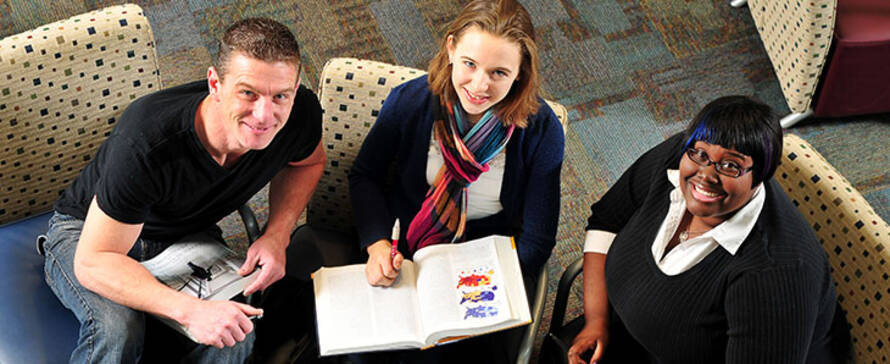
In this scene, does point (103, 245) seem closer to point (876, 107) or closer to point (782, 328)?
point (782, 328)

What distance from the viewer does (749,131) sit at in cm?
155

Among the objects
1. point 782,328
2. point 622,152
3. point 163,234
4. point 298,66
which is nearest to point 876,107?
point 622,152

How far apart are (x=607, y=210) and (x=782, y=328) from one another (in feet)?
1.71

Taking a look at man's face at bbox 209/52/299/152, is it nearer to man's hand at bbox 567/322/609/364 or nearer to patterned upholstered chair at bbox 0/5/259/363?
patterned upholstered chair at bbox 0/5/259/363

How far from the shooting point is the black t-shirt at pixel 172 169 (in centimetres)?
171

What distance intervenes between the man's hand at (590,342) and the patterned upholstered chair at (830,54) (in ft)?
4.47

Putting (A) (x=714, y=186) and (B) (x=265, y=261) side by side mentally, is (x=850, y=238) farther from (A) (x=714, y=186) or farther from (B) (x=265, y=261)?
(B) (x=265, y=261)

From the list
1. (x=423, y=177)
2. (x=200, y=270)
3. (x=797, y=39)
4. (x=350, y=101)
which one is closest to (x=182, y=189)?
(x=200, y=270)

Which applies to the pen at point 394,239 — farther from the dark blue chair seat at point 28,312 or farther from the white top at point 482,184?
the dark blue chair seat at point 28,312

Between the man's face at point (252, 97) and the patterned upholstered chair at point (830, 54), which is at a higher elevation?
the man's face at point (252, 97)

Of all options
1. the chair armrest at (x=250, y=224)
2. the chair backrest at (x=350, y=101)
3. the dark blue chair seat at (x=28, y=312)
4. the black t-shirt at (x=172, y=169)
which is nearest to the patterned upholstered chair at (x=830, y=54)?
the chair backrest at (x=350, y=101)

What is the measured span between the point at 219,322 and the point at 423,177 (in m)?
0.58

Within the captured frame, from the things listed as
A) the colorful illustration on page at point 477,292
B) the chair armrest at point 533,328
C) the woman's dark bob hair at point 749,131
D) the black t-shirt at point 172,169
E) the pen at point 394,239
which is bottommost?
the chair armrest at point 533,328

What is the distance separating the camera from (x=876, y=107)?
307 cm
